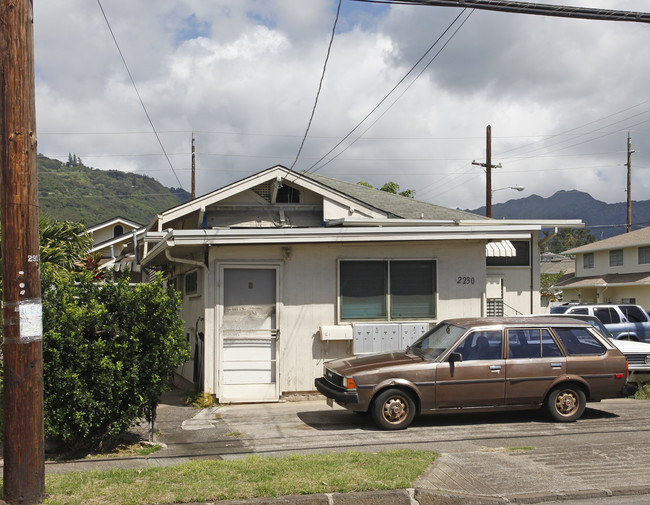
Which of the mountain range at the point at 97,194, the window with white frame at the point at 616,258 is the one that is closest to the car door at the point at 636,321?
the window with white frame at the point at 616,258

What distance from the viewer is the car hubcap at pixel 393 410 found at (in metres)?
9.65

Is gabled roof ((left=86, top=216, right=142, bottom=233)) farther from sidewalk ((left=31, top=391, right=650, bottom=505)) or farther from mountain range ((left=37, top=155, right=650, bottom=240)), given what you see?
mountain range ((left=37, top=155, right=650, bottom=240))

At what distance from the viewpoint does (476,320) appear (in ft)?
34.1

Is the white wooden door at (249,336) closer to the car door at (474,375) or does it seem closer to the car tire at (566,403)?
the car door at (474,375)

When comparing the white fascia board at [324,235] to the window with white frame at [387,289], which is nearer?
the white fascia board at [324,235]

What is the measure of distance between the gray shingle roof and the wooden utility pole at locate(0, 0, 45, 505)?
453 inches

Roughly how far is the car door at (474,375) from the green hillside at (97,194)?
221ft

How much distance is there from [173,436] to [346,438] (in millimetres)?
2459

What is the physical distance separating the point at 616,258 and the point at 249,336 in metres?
35.7

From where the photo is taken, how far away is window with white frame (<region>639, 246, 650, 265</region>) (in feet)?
127

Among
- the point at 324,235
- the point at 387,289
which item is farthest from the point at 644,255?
the point at 324,235

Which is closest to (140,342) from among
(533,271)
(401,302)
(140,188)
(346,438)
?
(346,438)

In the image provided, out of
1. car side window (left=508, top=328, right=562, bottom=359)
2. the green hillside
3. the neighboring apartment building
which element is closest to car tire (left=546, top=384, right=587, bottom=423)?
car side window (left=508, top=328, right=562, bottom=359)

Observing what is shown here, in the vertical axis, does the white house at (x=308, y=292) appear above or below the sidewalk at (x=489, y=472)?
above
